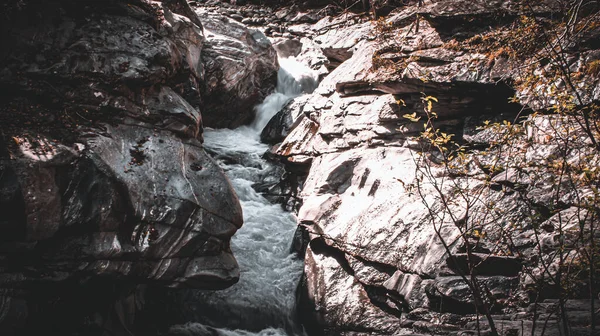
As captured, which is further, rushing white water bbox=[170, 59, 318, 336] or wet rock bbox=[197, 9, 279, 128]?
wet rock bbox=[197, 9, 279, 128]

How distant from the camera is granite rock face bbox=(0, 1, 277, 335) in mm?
5766

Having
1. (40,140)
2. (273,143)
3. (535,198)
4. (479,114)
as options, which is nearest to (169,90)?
(40,140)

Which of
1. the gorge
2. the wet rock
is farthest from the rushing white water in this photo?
the wet rock

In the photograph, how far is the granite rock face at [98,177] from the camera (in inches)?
227

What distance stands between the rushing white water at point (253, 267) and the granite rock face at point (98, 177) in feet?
4.02

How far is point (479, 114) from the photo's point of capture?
27.5 ft

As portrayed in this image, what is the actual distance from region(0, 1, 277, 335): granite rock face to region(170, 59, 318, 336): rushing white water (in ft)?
4.02

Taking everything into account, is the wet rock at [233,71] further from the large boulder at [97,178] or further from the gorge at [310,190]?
the large boulder at [97,178]

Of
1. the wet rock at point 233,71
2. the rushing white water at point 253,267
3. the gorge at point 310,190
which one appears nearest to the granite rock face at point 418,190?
the gorge at point 310,190

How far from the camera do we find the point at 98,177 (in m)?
6.38

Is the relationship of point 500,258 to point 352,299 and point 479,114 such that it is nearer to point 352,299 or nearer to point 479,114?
point 352,299

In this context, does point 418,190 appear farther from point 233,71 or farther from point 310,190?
point 233,71

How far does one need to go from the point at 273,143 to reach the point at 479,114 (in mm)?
6747

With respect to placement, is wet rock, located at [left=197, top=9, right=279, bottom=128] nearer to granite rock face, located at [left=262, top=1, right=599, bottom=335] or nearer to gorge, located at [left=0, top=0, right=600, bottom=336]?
gorge, located at [left=0, top=0, right=600, bottom=336]
